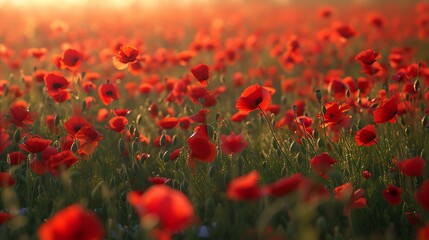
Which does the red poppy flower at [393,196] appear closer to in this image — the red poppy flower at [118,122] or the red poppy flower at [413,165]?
the red poppy flower at [413,165]

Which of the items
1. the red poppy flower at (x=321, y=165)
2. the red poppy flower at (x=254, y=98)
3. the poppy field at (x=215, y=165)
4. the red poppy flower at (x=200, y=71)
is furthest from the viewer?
the red poppy flower at (x=200, y=71)

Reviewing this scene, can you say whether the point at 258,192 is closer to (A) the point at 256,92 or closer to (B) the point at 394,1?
(A) the point at 256,92

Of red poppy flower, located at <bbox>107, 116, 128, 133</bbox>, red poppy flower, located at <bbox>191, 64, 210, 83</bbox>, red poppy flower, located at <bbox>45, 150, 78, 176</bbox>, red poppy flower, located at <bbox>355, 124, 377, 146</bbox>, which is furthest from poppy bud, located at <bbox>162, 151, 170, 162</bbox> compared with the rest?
red poppy flower, located at <bbox>355, 124, 377, 146</bbox>

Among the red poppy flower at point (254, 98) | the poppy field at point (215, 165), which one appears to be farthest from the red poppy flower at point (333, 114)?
the red poppy flower at point (254, 98)

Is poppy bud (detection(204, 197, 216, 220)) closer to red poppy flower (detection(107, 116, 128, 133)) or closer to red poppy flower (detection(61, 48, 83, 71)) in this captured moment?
red poppy flower (detection(107, 116, 128, 133))

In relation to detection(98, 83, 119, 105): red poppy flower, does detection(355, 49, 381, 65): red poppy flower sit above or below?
above

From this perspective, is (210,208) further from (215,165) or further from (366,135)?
(366,135)

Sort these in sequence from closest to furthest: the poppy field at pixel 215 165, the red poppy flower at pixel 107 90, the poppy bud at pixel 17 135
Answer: the poppy field at pixel 215 165 → the poppy bud at pixel 17 135 → the red poppy flower at pixel 107 90
